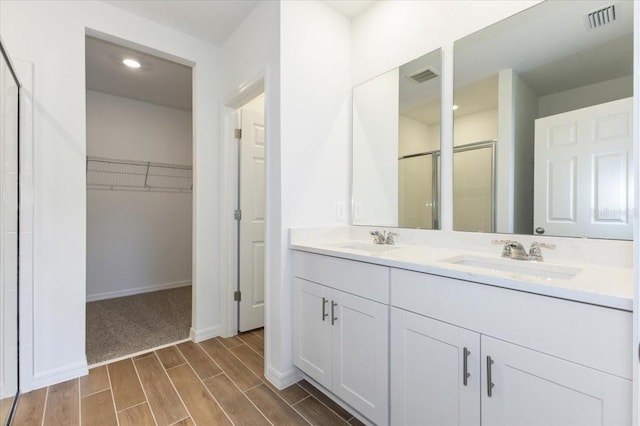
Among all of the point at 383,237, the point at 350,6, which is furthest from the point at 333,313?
the point at 350,6

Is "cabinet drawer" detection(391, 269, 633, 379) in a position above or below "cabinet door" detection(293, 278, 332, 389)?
above

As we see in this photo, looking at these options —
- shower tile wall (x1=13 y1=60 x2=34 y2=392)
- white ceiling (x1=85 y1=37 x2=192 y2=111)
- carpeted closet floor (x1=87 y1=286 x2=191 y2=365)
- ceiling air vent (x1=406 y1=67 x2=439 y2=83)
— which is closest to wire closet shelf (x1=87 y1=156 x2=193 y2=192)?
white ceiling (x1=85 y1=37 x2=192 y2=111)

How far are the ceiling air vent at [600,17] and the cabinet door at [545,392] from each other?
1.38 m

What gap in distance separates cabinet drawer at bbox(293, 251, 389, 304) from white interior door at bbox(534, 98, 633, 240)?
77cm

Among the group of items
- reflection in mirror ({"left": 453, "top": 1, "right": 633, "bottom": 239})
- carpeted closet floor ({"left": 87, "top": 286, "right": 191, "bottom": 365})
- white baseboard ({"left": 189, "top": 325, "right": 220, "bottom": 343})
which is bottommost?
carpeted closet floor ({"left": 87, "top": 286, "right": 191, "bottom": 365})

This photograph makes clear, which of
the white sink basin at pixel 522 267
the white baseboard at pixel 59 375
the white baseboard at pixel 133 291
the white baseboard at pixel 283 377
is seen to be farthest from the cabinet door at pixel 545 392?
the white baseboard at pixel 133 291

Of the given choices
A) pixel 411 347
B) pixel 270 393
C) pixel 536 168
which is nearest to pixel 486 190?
pixel 536 168

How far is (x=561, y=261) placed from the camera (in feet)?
4.25

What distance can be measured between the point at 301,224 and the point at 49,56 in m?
1.93

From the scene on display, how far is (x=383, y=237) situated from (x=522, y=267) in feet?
2.68

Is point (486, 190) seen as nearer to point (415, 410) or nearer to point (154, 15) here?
point (415, 410)

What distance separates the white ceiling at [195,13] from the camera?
2.10 meters

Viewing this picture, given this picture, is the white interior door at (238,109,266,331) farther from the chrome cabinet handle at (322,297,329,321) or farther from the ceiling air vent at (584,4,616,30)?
the ceiling air vent at (584,4,616,30)

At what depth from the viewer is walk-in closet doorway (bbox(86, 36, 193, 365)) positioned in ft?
9.88
